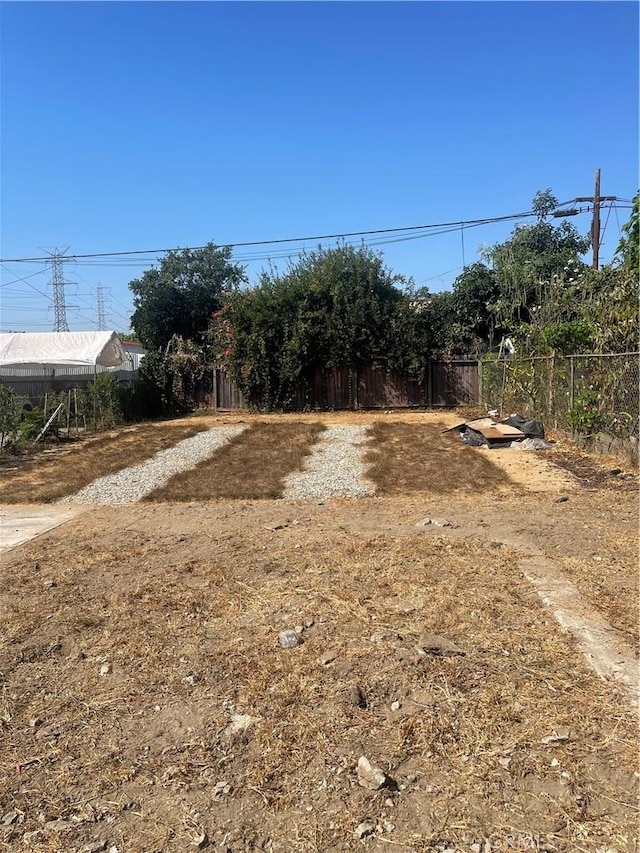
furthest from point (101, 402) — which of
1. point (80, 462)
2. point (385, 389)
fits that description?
point (385, 389)

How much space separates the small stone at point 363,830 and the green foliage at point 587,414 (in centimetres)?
969

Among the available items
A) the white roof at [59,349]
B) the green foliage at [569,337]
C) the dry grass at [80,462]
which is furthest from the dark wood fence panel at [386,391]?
the green foliage at [569,337]

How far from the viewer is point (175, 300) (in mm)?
27203

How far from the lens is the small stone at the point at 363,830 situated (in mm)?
2164

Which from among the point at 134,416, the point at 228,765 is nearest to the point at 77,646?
the point at 228,765

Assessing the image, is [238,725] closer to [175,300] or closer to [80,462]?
[80,462]

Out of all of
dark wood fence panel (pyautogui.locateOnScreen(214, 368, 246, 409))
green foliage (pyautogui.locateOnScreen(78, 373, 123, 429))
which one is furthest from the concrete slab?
dark wood fence panel (pyautogui.locateOnScreen(214, 368, 246, 409))

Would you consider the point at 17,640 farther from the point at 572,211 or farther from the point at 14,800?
the point at 572,211

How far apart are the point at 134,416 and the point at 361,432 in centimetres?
854

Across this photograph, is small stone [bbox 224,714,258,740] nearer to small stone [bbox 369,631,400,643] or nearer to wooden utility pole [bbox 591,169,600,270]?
small stone [bbox 369,631,400,643]

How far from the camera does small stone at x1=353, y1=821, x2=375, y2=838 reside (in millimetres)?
2164

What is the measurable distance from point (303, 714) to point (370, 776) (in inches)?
20.9

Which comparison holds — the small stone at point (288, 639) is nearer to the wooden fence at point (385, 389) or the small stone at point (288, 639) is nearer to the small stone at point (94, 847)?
the small stone at point (94, 847)

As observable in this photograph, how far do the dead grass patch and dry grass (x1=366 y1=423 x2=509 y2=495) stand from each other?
1488 mm
